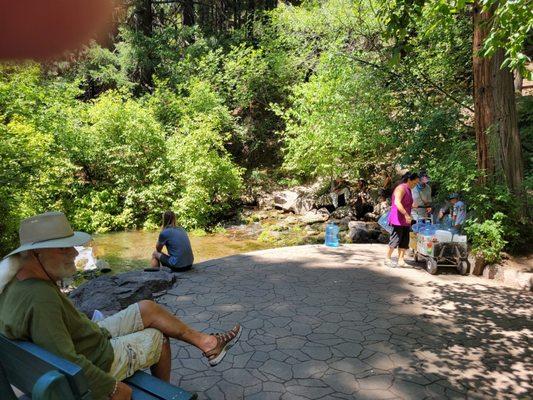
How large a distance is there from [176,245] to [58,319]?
471cm

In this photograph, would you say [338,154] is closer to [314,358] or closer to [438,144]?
[438,144]

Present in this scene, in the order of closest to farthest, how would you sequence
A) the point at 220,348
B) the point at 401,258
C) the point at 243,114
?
1. the point at 220,348
2. the point at 401,258
3. the point at 243,114

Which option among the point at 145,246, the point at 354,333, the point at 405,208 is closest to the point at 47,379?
the point at 354,333

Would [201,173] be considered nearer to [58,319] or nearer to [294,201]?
[294,201]

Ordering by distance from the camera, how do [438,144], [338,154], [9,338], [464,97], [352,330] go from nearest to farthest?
1. [9,338]
2. [352,330]
3. [438,144]
4. [464,97]
5. [338,154]

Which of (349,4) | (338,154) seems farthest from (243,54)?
(338,154)

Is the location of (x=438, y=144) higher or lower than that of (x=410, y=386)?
higher

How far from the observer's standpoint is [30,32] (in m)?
1.74

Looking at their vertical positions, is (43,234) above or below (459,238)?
above

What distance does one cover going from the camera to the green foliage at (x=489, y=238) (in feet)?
21.9

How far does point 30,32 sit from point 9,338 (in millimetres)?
1505

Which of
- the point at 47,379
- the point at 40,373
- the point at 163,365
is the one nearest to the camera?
the point at 47,379

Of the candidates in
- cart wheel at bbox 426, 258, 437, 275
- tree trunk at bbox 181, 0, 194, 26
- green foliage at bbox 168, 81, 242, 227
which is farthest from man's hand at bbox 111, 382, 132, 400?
tree trunk at bbox 181, 0, 194, 26

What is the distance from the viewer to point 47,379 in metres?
1.52
